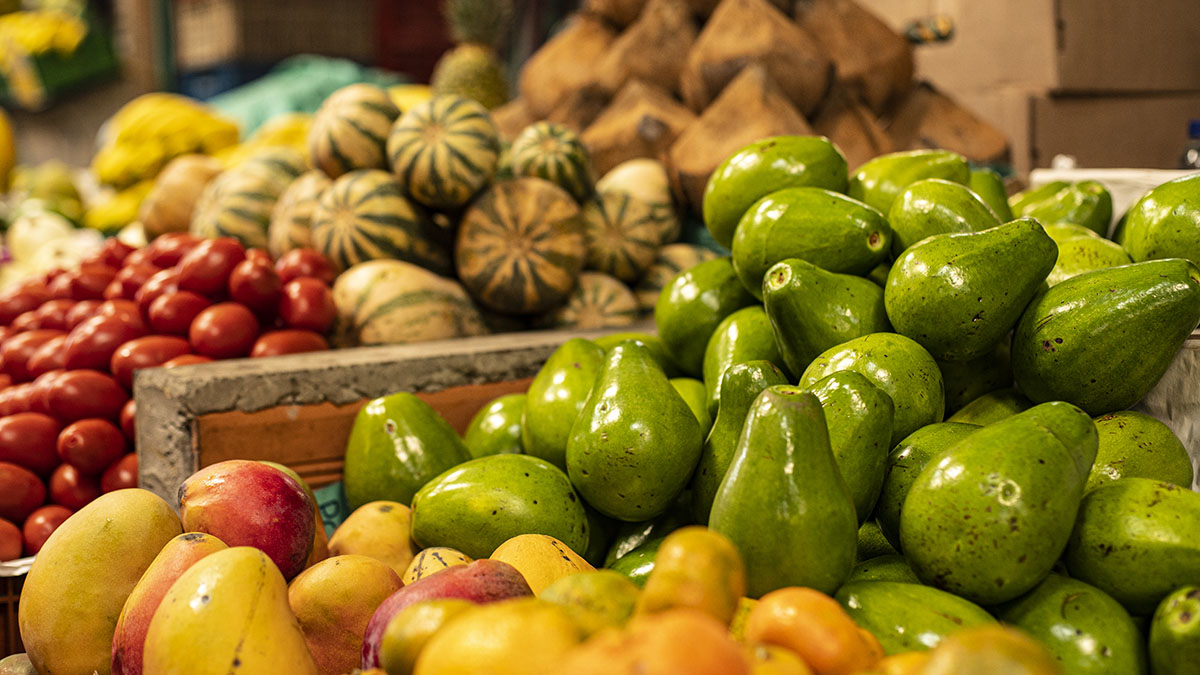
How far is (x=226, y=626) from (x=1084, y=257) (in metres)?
1.42

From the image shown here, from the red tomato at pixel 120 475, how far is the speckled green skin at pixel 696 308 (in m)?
1.33

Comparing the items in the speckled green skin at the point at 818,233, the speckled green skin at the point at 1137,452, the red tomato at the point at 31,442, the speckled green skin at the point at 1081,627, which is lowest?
the red tomato at the point at 31,442

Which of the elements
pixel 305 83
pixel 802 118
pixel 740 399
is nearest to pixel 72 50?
pixel 305 83

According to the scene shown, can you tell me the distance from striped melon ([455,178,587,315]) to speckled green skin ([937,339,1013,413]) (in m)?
1.53

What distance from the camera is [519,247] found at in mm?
2764

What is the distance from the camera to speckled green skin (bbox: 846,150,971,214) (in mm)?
1757

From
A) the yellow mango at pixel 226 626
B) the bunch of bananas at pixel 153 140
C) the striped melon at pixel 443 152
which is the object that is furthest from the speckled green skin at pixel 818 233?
the bunch of bananas at pixel 153 140

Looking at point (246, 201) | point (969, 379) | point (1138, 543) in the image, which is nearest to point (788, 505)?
point (1138, 543)

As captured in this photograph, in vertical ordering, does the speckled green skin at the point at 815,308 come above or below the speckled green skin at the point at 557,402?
above

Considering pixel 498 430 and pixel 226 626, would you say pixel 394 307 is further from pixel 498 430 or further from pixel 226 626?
pixel 226 626

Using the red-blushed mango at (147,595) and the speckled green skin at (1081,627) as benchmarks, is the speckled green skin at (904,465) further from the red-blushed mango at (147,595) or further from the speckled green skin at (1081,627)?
the red-blushed mango at (147,595)

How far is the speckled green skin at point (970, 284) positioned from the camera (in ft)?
4.29

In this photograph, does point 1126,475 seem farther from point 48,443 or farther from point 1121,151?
point 1121,151

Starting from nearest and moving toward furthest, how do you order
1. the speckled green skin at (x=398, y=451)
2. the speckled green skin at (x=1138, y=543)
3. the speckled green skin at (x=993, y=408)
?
the speckled green skin at (x=1138, y=543) < the speckled green skin at (x=993, y=408) < the speckled green skin at (x=398, y=451)
